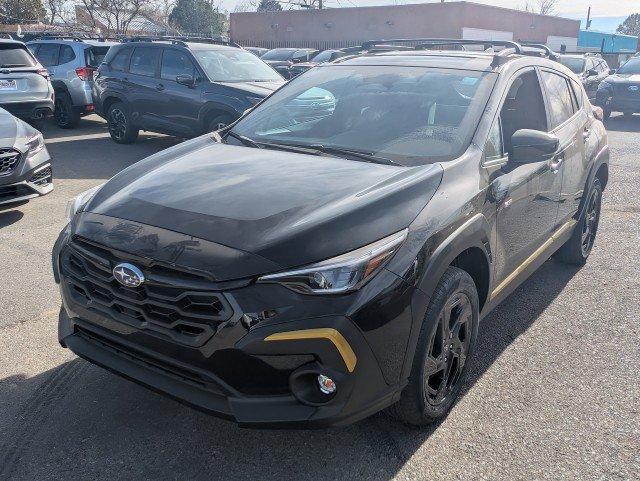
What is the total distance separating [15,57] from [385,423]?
9.29 m

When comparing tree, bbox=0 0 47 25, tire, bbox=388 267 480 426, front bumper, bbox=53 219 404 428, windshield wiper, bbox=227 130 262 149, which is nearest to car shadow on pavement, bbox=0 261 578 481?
tire, bbox=388 267 480 426

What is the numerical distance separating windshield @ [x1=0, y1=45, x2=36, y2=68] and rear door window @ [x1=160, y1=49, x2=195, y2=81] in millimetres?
2062

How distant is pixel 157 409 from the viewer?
10.3ft

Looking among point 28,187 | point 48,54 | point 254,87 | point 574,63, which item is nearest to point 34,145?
point 28,187

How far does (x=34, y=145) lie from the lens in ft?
20.7

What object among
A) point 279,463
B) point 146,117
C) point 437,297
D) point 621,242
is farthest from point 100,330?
point 146,117

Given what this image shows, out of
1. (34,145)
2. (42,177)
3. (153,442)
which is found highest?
(34,145)

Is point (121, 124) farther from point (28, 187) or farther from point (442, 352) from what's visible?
point (442, 352)

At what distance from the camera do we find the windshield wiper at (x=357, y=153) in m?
3.23

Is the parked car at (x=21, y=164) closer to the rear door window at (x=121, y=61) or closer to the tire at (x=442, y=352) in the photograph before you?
the tire at (x=442, y=352)

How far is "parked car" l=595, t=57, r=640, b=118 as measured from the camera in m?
15.6

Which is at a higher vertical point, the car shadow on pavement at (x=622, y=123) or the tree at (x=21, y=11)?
the tree at (x=21, y=11)

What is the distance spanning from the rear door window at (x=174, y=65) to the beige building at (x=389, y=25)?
26.5 metres

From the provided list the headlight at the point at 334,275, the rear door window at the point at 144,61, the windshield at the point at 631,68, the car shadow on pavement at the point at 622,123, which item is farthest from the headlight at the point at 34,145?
the windshield at the point at 631,68
